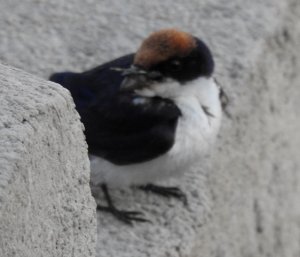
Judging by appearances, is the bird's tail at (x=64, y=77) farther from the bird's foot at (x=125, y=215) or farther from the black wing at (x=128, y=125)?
the bird's foot at (x=125, y=215)

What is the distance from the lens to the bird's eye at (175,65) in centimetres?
324

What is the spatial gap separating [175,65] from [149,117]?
0.20 meters

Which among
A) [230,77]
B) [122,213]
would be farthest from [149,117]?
[230,77]

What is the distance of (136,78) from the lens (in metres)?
3.25

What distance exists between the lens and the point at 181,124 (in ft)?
10.8

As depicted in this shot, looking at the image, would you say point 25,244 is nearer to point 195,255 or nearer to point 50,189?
point 50,189

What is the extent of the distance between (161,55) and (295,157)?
1315 millimetres

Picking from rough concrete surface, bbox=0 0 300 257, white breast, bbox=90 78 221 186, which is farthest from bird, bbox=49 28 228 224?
rough concrete surface, bbox=0 0 300 257

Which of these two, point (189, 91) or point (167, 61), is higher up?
point (167, 61)

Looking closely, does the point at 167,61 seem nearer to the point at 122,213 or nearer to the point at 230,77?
the point at 122,213

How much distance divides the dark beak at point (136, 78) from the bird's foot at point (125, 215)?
0.42 m

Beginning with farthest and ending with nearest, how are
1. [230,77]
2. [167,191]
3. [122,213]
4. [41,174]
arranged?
1. [230,77]
2. [167,191]
3. [122,213]
4. [41,174]

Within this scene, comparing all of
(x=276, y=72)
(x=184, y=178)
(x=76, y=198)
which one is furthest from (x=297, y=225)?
(x=76, y=198)

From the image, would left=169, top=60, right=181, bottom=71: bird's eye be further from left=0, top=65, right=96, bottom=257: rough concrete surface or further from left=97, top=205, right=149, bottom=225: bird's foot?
left=0, top=65, right=96, bottom=257: rough concrete surface
